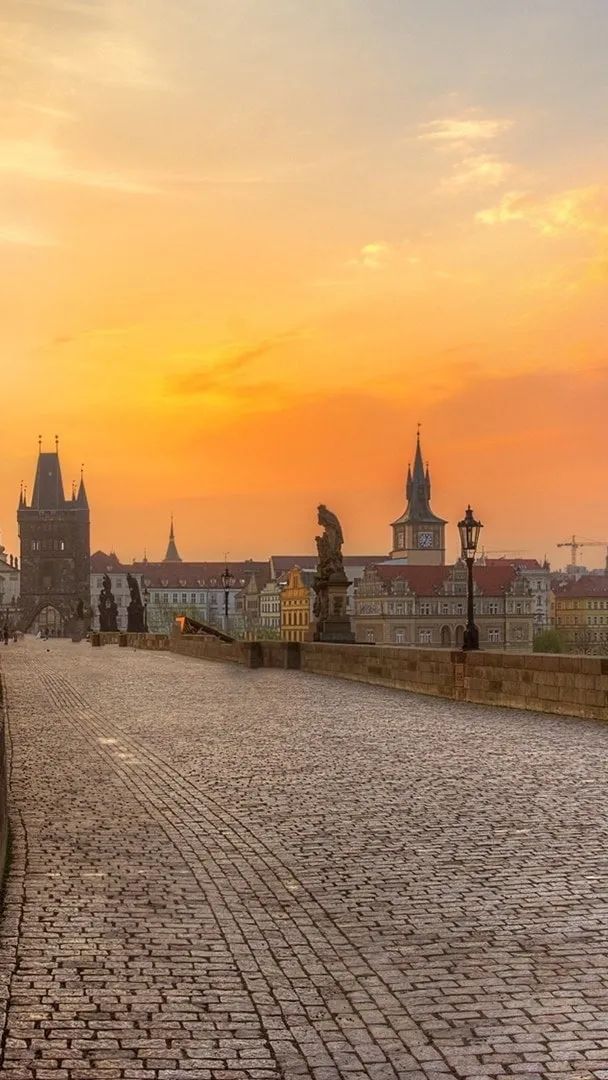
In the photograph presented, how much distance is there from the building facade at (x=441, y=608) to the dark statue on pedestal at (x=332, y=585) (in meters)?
136

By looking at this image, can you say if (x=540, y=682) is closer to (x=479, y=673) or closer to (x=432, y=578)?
(x=479, y=673)

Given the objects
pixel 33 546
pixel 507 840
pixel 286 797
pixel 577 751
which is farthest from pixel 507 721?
pixel 33 546

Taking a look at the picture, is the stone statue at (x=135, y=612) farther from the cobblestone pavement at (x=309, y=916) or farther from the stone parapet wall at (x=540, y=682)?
the cobblestone pavement at (x=309, y=916)

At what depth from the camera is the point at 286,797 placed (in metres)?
11.3

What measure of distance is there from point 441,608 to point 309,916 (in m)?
171

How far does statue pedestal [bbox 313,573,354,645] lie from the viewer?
3844 centimetres

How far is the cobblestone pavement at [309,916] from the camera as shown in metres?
5.03

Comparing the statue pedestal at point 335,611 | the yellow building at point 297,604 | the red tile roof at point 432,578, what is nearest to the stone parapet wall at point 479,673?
the statue pedestal at point 335,611

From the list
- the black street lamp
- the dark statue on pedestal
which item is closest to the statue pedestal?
the dark statue on pedestal

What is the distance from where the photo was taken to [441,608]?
Result: 177250 millimetres

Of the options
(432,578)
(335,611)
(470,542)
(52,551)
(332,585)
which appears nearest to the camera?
(470,542)

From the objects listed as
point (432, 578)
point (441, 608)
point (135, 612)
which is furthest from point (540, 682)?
point (432, 578)

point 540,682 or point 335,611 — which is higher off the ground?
point 335,611

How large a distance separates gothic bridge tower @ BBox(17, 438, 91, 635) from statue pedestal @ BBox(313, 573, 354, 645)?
151 meters
